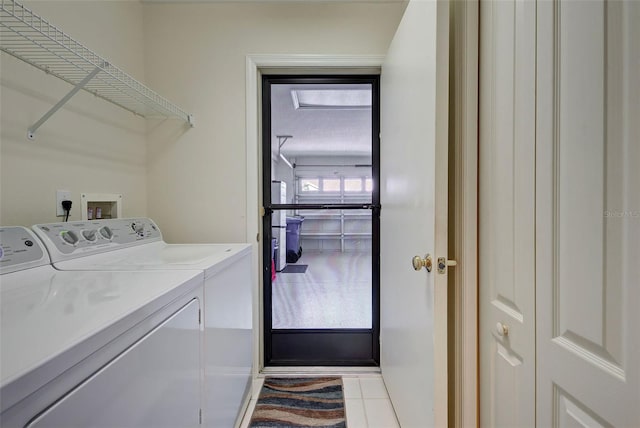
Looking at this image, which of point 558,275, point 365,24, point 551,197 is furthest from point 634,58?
point 365,24

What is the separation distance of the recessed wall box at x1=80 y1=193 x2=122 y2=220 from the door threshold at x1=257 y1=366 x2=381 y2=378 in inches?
54.6

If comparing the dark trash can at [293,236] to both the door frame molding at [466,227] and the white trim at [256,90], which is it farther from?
the door frame molding at [466,227]

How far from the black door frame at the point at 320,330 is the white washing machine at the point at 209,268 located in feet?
1.19

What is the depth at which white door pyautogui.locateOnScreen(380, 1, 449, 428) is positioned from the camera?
3.03 feet

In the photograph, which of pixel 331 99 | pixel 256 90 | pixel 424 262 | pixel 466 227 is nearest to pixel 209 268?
pixel 424 262

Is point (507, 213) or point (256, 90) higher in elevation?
point (256, 90)

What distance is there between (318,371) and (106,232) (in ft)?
5.14

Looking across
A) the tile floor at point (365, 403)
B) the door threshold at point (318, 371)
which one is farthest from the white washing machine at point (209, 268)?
the tile floor at point (365, 403)

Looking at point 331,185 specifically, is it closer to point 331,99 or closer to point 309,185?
point 309,185

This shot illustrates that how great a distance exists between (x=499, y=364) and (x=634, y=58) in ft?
2.74

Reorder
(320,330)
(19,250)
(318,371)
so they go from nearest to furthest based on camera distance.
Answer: (19,250) < (318,371) < (320,330)

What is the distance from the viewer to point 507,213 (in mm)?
795

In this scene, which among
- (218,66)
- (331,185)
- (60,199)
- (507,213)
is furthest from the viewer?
(331,185)

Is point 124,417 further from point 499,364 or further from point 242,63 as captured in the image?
point 242,63
